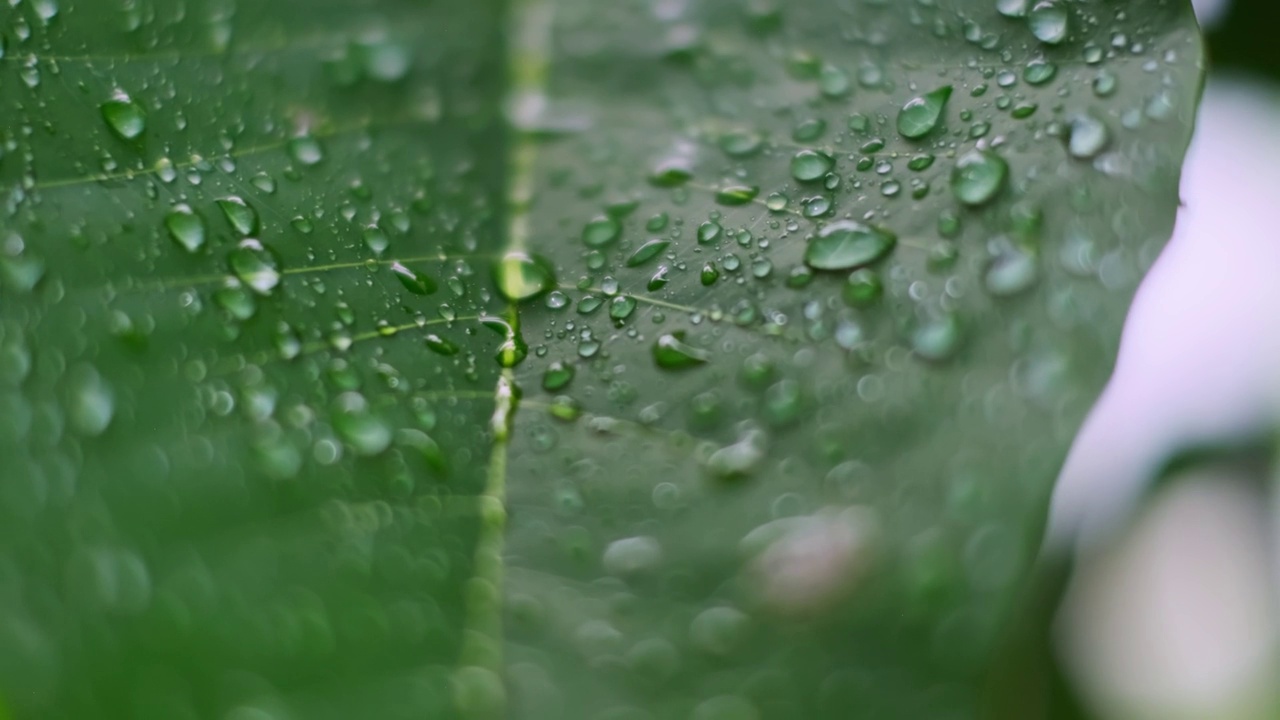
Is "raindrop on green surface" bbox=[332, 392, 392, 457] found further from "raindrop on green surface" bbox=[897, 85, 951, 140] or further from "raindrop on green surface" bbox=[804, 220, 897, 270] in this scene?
"raindrop on green surface" bbox=[897, 85, 951, 140]

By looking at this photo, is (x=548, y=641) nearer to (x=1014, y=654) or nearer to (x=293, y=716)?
(x=293, y=716)

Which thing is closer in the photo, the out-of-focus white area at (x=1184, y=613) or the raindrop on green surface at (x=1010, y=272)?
the raindrop on green surface at (x=1010, y=272)

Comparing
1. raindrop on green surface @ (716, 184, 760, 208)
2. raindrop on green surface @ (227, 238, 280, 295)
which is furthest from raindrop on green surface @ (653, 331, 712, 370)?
raindrop on green surface @ (227, 238, 280, 295)

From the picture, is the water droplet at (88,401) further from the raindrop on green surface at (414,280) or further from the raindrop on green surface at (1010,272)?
the raindrop on green surface at (1010,272)

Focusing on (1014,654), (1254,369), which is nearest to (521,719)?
(1014,654)

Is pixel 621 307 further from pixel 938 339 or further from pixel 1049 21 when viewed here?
pixel 1049 21

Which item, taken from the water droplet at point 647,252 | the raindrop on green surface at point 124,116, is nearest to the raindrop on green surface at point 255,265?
the raindrop on green surface at point 124,116

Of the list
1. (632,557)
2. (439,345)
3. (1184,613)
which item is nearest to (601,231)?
(439,345)
